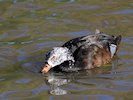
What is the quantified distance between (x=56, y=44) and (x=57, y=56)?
47.8 inches

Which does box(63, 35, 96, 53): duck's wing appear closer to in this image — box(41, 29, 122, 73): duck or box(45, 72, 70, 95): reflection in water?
box(41, 29, 122, 73): duck

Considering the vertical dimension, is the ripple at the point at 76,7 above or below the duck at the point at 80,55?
above

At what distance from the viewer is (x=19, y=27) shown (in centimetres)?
1152

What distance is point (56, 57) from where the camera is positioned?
29.7 ft

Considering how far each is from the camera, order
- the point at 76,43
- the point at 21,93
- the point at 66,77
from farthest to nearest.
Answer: the point at 76,43 < the point at 66,77 < the point at 21,93

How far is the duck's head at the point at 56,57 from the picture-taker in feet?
29.3

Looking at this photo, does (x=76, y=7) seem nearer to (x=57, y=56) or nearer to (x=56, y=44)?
(x=56, y=44)

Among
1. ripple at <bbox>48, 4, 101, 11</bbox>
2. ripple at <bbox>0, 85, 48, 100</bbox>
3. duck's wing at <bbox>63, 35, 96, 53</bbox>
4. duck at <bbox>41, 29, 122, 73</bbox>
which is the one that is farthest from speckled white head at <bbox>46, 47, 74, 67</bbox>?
ripple at <bbox>48, 4, 101, 11</bbox>

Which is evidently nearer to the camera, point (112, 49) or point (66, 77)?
point (66, 77)

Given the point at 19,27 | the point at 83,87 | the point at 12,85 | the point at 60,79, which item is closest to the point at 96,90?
the point at 83,87

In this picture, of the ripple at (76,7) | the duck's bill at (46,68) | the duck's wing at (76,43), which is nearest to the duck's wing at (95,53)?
the duck's wing at (76,43)

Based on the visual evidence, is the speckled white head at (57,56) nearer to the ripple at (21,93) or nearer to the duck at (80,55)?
the duck at (80,55)

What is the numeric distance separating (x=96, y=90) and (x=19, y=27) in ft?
12.8

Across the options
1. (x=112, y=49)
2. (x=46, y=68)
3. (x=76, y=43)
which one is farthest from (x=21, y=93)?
(x=112, y=49)
